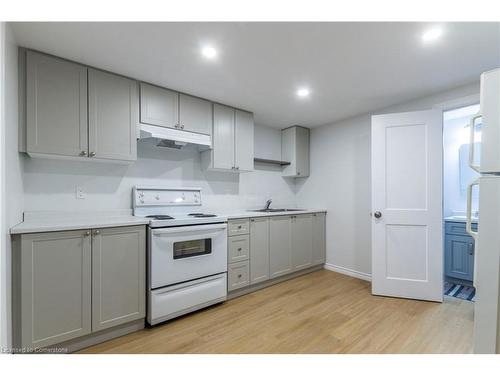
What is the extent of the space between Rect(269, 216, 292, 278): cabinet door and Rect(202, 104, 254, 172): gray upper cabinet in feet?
2.74

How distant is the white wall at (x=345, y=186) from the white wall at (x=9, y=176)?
356 cm

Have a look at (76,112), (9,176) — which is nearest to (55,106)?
(76,112)

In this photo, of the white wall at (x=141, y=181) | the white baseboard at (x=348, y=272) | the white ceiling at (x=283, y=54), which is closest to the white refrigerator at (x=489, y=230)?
the white ceiling at (x=283, y=54)

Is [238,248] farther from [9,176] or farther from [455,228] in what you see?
[455,228]

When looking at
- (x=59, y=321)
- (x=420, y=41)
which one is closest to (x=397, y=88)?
(x=420, y=41)

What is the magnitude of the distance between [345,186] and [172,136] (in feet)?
8.34

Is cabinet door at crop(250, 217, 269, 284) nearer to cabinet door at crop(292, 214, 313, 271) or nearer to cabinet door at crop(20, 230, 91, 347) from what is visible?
cabinet door at crop(292, 214, 313, 271)

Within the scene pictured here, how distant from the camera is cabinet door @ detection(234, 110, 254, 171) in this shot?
304 centimetres

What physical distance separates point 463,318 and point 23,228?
11.9 ft

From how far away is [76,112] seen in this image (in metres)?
1.97

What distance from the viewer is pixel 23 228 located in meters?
1.51

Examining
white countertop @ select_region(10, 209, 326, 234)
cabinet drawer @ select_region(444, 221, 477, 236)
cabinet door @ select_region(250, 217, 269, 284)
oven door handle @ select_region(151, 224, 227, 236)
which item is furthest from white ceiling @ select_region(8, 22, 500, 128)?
cabinet drawer @ select_region(444, 221, 477, 236)

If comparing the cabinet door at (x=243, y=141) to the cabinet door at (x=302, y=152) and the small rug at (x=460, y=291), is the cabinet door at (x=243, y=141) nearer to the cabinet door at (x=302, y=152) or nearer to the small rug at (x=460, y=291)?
the cabinet door at (x=302, y=152)
